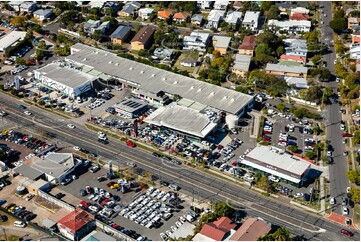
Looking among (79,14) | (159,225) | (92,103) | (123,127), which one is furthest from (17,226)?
(79,14)

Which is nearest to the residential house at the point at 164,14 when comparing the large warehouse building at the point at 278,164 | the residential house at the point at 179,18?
the residential house at the point at 179,18

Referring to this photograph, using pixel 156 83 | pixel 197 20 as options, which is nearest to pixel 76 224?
pixel 156 83

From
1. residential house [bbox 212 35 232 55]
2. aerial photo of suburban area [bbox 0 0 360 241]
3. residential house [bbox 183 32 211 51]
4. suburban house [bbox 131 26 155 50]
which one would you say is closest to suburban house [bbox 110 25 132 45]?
aerial photo of suburban area [bbox 0 0 360 241]

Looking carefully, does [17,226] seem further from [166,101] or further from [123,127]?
[166,101]

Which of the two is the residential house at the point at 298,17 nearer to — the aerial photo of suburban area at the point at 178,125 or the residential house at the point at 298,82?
the aerial photo of suburban area at the point at 178,125

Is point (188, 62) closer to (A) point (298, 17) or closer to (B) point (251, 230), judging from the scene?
(A) point (298, 17)

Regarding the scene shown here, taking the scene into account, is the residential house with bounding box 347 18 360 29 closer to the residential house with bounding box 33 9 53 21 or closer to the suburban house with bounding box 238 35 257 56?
the suburban house with bounding box 238 35 257 56
